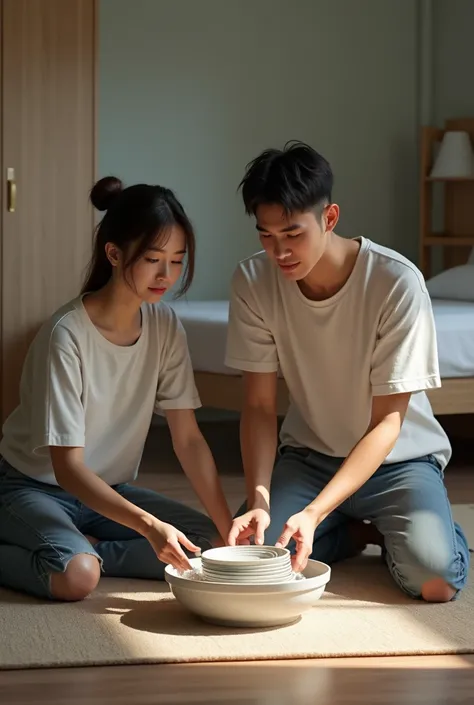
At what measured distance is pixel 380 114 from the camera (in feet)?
19.3

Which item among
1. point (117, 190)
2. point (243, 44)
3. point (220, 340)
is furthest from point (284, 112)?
point (117, 190)

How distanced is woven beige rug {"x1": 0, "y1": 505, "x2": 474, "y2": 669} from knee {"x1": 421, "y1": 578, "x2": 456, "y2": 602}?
21 mm

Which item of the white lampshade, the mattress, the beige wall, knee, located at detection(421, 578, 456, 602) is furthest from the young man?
the white lampshade

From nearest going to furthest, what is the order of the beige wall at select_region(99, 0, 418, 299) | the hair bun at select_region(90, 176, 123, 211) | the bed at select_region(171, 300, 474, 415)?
the hair bun at select_region(90, 176, 123, 211) → the bed at select_region(171, 300, 474, 415) → the beige wall at select_region(99, 0, 418, 299)

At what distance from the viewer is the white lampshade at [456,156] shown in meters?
5.55

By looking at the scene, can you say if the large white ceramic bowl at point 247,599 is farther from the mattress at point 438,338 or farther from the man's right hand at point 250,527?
the mattress at point 438,338

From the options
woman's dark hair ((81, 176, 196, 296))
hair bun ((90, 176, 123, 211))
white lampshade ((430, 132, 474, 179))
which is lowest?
woman's dark hair ((81, 176, 196, 296))

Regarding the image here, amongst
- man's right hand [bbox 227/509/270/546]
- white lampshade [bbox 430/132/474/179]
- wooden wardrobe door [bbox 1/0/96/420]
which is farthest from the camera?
white lampshade [bbox 430/132/474/179]

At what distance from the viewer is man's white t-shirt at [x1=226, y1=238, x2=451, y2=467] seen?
2367mm

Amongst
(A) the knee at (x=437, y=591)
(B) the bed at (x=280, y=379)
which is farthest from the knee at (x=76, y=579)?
(B) the bed at (x=280, y=379)

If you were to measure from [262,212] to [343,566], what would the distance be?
34.4 inches

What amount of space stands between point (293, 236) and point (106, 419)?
1.86 feet

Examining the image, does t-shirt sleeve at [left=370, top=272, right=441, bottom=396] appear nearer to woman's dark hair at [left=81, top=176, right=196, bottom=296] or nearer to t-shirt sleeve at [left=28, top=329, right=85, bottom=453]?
woman's dark hair at [left=81, top=176, right=196, bottom=296]

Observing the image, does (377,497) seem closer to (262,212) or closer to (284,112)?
(262,212)
